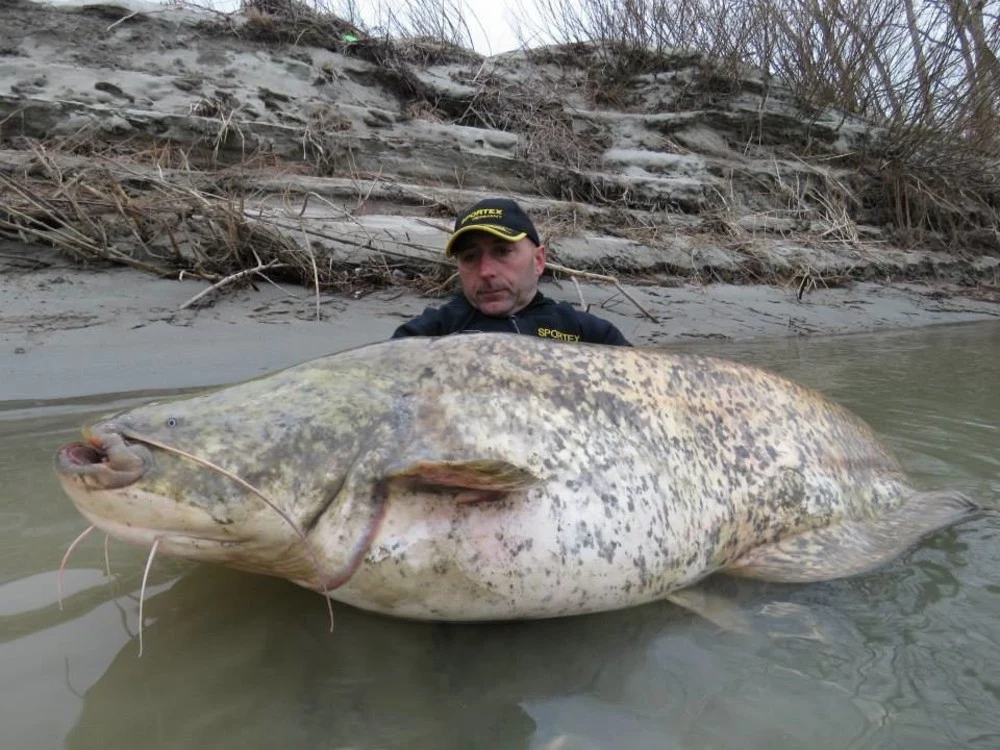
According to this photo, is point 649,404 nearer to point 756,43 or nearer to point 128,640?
point 128,640

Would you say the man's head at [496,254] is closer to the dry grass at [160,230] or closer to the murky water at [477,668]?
the murky water at [477,668]

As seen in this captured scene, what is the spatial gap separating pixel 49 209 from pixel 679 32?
10.7m

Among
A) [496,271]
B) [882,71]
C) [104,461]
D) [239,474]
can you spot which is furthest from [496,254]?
[882,71]

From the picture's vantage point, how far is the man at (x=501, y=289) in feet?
10.8

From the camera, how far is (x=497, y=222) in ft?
10.7

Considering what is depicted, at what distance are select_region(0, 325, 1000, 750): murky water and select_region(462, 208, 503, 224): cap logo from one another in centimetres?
194

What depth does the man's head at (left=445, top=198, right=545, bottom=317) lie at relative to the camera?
3.27 metres

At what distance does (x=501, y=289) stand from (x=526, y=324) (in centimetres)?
21

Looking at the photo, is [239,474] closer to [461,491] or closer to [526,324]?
[461,491]

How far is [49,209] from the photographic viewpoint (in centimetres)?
514

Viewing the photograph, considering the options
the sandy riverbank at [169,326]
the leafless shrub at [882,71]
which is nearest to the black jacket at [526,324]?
the sandy riverbank at [169,326]

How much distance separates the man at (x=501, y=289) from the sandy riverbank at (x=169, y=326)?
5.21 ft

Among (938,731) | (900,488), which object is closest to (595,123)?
(900,488)

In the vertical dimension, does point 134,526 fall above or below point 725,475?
below
